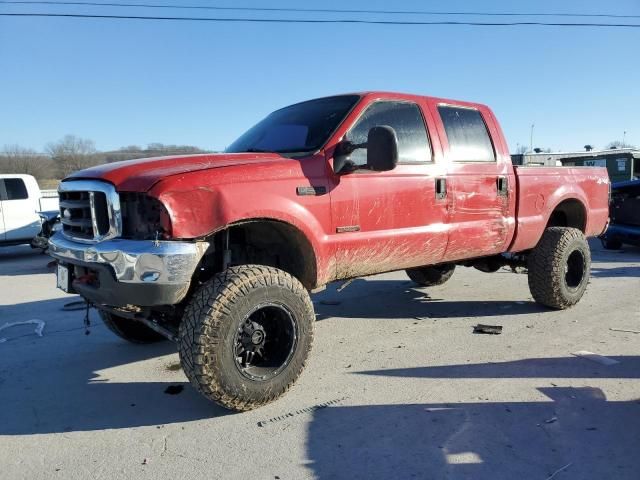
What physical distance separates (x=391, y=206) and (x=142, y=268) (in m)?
1.99

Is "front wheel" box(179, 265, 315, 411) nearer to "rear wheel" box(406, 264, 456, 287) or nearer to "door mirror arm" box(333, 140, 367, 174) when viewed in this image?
"door mirror arm" box(333, 140, 367, 174)

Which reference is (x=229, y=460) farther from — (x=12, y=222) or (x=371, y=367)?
(x=12, y=222)

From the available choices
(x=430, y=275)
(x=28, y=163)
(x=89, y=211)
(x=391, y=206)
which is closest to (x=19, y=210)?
(x=430, y=275)

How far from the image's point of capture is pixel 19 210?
12.6 metres

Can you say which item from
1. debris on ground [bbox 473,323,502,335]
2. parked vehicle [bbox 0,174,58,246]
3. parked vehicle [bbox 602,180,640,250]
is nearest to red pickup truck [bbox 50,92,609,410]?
debris on ground [bbox 473,323,502,335]

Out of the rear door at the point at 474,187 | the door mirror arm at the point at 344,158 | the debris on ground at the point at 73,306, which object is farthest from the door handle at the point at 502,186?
the debris on ground at the point at 73,306

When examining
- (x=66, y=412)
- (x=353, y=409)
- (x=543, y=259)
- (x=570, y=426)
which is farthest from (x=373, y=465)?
(x=543, y=259)

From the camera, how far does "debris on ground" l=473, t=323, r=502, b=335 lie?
15.8ft

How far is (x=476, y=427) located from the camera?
2996mm

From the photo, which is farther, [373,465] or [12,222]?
[12,222]

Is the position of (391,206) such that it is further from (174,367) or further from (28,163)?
(28,163)

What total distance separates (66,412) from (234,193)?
178 centimetres

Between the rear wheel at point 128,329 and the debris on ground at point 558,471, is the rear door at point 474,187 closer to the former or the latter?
the debris on ground at point 558,471

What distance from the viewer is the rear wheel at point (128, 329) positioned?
14.5 feet
